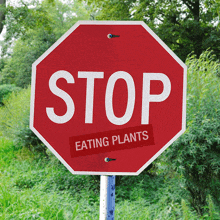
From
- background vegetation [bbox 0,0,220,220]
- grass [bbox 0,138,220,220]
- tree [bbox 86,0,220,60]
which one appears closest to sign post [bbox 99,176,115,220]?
background vegetation [bbox 0,0,220,220]

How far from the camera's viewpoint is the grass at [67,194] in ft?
9.87

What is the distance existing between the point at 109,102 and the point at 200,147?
257 centimetres

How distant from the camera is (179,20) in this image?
553 inches

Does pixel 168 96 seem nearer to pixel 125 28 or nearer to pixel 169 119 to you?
pixel 169 119

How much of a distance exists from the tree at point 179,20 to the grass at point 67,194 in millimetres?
9333

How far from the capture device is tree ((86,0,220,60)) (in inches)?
499

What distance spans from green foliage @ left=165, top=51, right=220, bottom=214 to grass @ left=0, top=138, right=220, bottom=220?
213 millimetres

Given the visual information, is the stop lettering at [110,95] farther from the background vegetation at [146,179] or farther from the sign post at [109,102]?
the background vegetation at [146,179]

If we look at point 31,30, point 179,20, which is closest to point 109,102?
point 179,20

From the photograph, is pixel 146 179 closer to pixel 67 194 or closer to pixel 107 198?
pixel 67 194

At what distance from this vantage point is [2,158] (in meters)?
6.21

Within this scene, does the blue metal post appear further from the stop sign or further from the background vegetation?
the background vegetation

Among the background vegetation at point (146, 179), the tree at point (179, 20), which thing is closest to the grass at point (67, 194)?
the background vegetation at point (146, 179)

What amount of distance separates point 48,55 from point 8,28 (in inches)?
562
